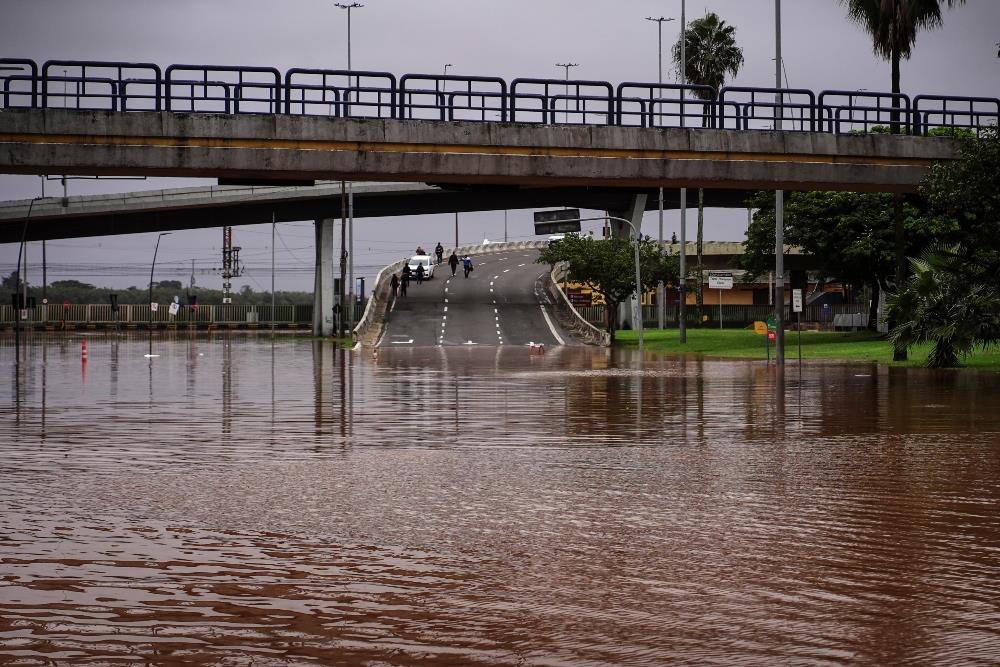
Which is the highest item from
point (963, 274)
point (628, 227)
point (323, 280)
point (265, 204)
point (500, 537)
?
point (265, 204)

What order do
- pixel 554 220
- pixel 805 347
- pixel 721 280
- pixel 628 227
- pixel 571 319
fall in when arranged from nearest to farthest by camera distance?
pixel 805 347
pixel 554 220
pixel 721 280
pixel 571 319
pixel 628 227

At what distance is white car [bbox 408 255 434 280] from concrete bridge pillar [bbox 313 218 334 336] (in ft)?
24.4

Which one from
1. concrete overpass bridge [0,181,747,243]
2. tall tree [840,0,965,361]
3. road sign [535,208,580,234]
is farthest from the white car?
tall tree [840,0,965,361]

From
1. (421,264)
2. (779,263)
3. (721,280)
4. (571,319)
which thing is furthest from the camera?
(421,264)

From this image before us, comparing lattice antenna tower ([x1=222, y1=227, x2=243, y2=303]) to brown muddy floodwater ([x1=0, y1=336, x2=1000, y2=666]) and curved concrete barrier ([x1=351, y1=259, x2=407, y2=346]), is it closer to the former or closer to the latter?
curved concrete barrier ([x1=351, y1=259, x2=407, y2=346])

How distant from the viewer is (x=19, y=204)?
88500 millimetres

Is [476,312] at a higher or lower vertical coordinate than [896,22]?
lower

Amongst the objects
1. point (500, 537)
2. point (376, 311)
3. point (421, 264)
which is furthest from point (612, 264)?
point (500, 537)

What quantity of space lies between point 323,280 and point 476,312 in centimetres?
1451

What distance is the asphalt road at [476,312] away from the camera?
63.9 m

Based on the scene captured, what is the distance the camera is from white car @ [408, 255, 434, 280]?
94.3 metres

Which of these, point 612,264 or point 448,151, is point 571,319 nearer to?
point 612,264

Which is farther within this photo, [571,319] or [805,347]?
[571,319]

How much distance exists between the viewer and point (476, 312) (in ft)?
251
